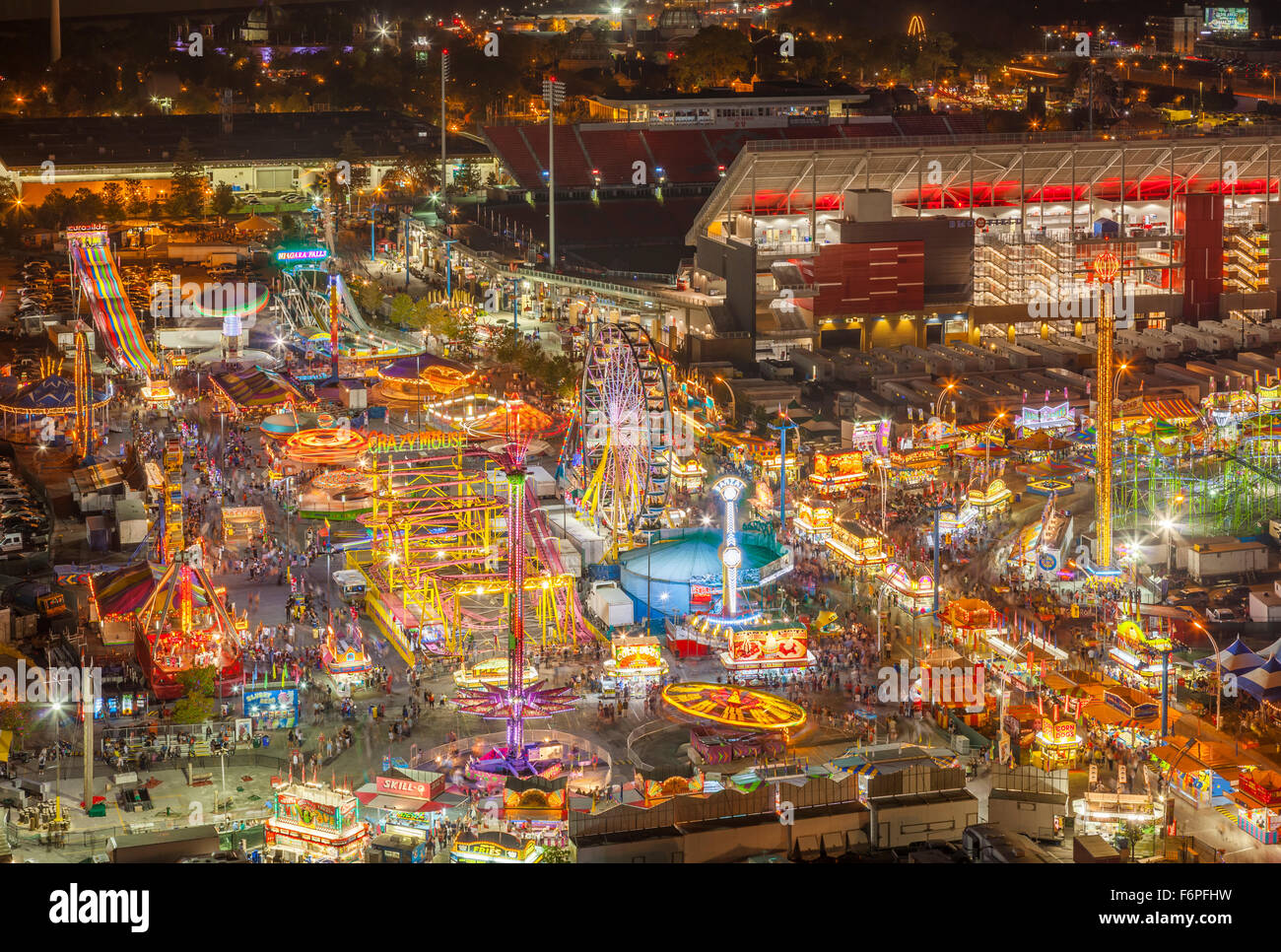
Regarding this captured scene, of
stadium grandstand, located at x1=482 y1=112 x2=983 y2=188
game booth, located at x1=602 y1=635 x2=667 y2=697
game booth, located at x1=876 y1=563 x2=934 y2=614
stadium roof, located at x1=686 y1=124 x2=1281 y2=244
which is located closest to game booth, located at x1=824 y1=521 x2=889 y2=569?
game booth, located at x1=876 y1=563 x2=934 y2=614

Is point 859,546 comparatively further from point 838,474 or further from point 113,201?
point 113,201

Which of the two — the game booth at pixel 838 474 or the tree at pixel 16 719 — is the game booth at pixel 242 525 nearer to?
the tree at pixel 16 719

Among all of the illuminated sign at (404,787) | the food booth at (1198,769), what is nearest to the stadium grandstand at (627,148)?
the food booth at (1198,769)

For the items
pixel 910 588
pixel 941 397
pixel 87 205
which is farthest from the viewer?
pixel 87 205

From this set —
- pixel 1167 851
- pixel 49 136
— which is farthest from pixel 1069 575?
pixel 49 136

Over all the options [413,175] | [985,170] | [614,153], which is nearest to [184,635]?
[985,170]
